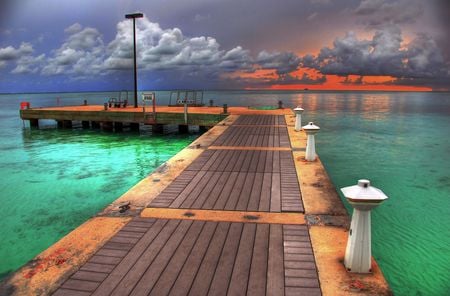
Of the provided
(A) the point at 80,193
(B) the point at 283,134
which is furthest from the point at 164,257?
(B) the point at 283,134

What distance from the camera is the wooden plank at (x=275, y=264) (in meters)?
3.56

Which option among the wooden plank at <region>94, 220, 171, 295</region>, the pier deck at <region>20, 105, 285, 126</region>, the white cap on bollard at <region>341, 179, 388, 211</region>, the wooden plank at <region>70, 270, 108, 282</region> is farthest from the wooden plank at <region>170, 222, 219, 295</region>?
the pier deck at <region>20, 105, 285, 126</region>

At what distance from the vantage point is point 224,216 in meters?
5.52

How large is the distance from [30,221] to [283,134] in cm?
989

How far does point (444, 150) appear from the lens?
73.4ft

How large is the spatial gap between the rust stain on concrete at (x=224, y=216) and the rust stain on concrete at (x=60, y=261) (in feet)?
1.82

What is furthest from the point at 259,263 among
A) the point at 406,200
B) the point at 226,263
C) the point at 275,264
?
the point at 406,200

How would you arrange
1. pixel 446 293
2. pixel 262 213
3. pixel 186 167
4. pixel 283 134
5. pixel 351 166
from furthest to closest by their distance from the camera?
pixel 351 166, pixel 283 134, pixel 186 167, pixel 446 293, pixel 262 213

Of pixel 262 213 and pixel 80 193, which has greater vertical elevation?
pixel 262 213

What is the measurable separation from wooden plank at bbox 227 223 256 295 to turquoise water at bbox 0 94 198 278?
550cm

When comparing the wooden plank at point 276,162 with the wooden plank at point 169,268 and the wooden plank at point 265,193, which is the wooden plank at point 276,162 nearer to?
the wooden plank at point 265,193

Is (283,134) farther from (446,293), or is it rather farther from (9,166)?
(9,166)

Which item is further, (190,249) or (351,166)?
(351,166)

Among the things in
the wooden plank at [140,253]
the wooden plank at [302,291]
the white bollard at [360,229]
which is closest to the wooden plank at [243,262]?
the wooden plank at [302,291]
